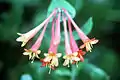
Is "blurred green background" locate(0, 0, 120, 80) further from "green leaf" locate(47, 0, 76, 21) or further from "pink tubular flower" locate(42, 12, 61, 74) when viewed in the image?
"pink tubular flower" locate(42, 12, 61, 74)

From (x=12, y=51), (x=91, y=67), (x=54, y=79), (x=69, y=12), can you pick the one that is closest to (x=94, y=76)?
(x=91, y=67)

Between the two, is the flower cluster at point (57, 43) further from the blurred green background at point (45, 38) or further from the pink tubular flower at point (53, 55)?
the blurred green background at point (45, 38)

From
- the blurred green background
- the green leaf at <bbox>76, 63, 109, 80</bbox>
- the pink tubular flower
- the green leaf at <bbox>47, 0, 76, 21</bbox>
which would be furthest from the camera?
the blurred green background

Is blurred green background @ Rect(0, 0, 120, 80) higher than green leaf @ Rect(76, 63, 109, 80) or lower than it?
higher

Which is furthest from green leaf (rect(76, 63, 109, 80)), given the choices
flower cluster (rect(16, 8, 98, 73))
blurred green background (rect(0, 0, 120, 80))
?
flower cluster (rect(16, 8, 98, 73))

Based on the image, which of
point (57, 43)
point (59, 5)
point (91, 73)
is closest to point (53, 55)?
point (57, 43)

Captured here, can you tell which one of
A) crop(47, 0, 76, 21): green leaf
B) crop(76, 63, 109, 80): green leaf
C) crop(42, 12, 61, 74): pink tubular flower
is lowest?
crop(76, 63, 109, 80): green leaf

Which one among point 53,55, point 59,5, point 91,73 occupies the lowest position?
point 91,73

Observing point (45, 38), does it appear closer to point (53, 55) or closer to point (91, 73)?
point (91, 73)

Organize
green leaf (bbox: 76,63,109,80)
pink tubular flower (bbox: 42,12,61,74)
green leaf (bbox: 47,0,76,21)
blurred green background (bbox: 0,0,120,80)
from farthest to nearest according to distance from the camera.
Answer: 1. blurred green background (bbox: 0,0,120,80)
2. green leaf (bbox: 76,63,109,80)
3. green leaf (bbox: 47,0,76,21)
4. pink tubular flower (bbox: 42,12,61,74)
